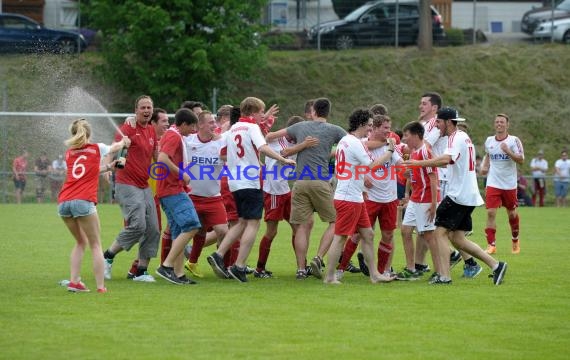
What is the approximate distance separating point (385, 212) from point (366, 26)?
27576 millimetres

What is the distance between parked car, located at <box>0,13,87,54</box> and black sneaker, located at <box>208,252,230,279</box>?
22169 mm

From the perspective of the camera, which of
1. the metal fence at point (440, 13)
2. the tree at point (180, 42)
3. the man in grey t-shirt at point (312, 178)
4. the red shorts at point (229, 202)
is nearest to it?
the man in grey t-shirt at point (312, 178)

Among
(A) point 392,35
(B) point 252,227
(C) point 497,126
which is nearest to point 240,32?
(A) point 392,35

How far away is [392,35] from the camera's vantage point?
39.7 metres

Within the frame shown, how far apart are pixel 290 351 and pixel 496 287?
439cm

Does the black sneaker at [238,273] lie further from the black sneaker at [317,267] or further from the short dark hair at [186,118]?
the short dark hair at [186,118]

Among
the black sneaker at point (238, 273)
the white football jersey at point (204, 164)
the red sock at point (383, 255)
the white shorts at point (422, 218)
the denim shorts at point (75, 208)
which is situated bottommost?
the black sneaker at point (238, 273)

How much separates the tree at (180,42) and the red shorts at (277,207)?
61.0 ft

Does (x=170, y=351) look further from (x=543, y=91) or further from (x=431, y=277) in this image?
(x=543, y=91)

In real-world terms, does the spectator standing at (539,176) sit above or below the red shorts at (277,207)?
below

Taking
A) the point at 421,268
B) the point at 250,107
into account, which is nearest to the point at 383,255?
the point at 421,268

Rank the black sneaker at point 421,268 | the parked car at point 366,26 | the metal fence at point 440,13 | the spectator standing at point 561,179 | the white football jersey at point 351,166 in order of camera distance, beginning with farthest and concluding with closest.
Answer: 1. the metal fence at point 440,13
2. the parked car at point 366,26
3. the spectator standing at point 561,179
4. the black sneaker at point 421,268
5. the white football jersey at point 351,166

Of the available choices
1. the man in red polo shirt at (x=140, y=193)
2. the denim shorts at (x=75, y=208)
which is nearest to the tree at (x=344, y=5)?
the man in red polo shirt at (x=140, y=193)

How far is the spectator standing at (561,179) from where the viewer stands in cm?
3041
